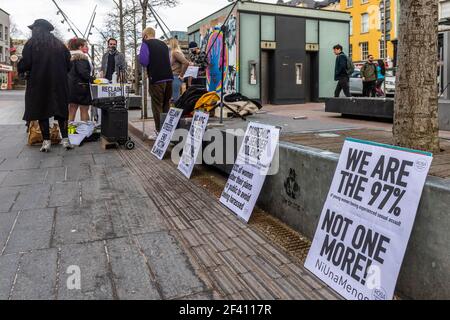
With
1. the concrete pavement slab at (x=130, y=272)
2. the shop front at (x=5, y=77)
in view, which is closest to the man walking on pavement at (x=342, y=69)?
the concrete pavement slab at (x=130, y=272)

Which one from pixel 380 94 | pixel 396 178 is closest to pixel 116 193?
pixel 396 178

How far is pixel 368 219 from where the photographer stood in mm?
2428

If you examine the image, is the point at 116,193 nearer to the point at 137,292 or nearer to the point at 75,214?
the point at 75,214

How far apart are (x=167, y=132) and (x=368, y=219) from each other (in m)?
4.78

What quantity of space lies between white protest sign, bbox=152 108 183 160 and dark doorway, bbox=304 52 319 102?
13.9 meters

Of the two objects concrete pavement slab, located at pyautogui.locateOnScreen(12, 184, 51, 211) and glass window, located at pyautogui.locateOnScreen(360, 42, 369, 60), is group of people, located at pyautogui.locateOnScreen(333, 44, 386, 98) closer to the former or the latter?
concrete pavement slab, located at pyautogui.locateOnScreen(12, 184, 51, 211)

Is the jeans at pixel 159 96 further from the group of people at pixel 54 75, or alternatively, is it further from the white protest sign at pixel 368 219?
the white protest sign at pixel 368 219

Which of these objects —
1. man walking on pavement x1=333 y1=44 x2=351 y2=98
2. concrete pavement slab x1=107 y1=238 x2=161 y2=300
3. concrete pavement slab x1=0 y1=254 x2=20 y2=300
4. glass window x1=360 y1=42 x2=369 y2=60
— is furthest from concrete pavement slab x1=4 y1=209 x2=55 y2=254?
glass window x1=360 y1=42 x2=369 y2=60

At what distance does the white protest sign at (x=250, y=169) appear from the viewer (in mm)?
3770

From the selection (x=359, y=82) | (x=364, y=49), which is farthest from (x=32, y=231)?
(x=364, y=49)

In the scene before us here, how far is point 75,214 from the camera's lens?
4004 millimetres

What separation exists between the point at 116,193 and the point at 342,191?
2.85 meters

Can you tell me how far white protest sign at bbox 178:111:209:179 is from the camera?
540 cm

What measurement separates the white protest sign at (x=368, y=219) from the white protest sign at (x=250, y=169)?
39.8 inches
